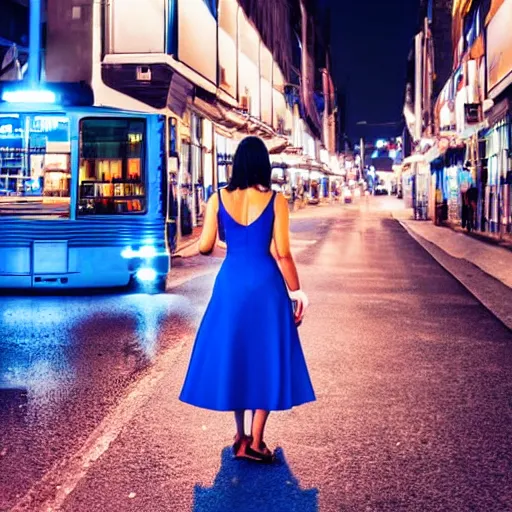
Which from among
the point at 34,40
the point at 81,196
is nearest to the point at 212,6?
the point at 34,40

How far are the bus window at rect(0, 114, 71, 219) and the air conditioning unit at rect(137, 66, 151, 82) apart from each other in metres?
9.33

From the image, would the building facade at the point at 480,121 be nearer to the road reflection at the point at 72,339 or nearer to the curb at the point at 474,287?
the curb at the point at 474,287

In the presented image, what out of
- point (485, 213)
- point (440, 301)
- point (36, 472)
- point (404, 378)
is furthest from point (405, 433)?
point (485, 213)

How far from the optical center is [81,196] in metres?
11.9

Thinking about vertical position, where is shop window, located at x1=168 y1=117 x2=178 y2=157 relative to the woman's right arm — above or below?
above

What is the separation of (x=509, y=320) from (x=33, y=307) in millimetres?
6263

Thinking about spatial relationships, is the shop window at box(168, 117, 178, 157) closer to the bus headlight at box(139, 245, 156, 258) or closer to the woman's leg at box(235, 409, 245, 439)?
the bus headlight at box(139, 245, 156, 258)

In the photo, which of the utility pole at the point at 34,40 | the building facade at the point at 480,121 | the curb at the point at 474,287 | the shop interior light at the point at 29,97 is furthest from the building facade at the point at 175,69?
the building facade at the point at 480,121

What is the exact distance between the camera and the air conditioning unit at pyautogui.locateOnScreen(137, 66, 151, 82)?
20781 millimetres

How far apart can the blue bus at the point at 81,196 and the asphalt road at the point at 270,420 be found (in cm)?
128

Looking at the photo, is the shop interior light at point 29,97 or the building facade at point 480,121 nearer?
the shop interior light at point 29,97

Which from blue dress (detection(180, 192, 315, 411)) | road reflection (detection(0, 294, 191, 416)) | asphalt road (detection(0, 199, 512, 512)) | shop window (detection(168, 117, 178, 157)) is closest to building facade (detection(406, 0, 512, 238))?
shop window (detection(168, 117, 178, 157))

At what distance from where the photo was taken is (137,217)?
11953 mm

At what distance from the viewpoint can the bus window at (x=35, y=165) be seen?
11.4m
